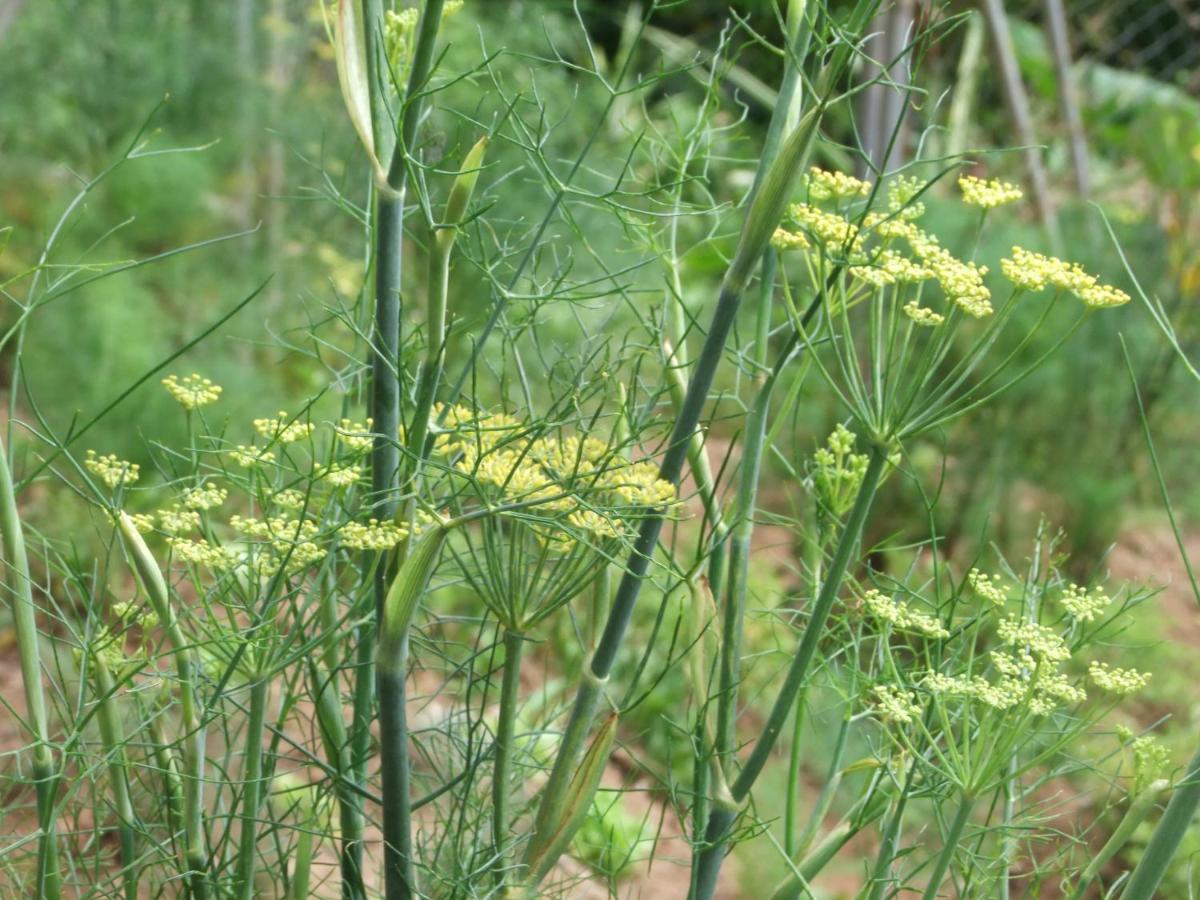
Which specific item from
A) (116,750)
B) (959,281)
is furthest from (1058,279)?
(116,750)

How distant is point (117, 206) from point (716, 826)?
11.9 feet

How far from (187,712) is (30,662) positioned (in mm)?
93

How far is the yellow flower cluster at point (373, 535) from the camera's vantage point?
26.9 inches

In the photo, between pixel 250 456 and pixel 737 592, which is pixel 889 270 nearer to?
pixel 737 592

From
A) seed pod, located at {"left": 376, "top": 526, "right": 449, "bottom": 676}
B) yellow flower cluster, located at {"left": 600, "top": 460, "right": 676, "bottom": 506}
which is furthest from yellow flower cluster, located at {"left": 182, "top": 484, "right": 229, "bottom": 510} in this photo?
yellow flower cluster, located at {"left": 600, "top": 460, "right": 676, "bottom": 506}

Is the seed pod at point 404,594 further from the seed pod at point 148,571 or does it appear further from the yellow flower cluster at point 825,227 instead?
Result: the yellow flower cluster at point 825,227

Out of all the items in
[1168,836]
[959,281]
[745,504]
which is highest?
[959,281]

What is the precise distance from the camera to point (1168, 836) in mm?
708

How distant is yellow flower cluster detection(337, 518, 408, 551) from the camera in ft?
2.24

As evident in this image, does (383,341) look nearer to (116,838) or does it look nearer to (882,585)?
(882,585)

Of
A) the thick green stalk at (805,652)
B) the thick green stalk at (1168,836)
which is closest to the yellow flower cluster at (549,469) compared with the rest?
the thick green stalk at (805,652)

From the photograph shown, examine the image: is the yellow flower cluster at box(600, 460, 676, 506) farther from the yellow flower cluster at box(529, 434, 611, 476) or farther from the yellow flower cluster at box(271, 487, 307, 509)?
the yellow flower cluster at box(271, 487, 307, 509)

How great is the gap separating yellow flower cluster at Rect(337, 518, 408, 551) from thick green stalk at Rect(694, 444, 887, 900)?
23cm

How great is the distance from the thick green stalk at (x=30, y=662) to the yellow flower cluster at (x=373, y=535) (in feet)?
0.60
